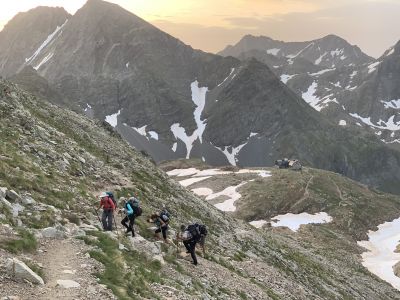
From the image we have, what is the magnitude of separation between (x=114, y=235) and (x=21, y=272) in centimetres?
845

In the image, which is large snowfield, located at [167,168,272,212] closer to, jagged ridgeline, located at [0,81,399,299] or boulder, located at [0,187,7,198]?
jagged ridgeline, located at [0,81,399,299]

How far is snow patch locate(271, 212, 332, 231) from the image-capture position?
12175 cm

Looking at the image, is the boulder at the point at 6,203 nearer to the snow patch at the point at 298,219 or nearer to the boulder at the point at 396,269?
the boulder at the point at 396,269

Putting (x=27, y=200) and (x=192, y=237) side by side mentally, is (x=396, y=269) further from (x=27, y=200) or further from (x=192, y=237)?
(x=27, y=200)

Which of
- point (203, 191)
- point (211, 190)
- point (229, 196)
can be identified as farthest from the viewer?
point (203, 191)

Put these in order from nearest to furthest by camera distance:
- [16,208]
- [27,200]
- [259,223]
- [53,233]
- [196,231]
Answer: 1. [53,233]
2. [16,208]
3. [27,200]
4. [196,231]
5. [259,223]

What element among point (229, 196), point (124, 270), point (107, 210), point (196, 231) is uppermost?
point (107, 210)

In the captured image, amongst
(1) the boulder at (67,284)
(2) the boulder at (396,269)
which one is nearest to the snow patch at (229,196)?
(2) the boulder at (396,269)

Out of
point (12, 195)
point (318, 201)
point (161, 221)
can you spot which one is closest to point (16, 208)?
point (12, 195)

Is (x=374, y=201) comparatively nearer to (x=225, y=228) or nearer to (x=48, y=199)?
(x=225, y=228)

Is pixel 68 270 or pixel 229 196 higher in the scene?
pixel 68 270

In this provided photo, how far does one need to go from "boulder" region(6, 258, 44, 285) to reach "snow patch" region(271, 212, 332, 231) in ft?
350

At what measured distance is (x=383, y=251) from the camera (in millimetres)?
112188

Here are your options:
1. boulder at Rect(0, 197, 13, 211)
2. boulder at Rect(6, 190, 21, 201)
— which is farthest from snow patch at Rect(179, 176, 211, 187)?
boulder at Rect(0, 197, 13, 211)
